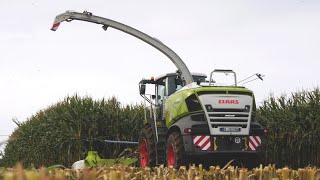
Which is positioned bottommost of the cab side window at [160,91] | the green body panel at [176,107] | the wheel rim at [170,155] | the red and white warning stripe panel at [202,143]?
the wheel rim at [170,155]

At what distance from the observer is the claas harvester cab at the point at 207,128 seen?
10023 millimetres

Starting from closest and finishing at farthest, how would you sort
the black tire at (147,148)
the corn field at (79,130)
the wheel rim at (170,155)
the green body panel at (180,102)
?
1. the wheel rim at (170,155)
2. the green body panel at (180,102)
3. the black tire at (147,148)
4. the corn field at (79,130)

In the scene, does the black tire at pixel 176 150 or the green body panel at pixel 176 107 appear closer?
the black tire at pixel 176 150

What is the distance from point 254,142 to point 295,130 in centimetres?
535

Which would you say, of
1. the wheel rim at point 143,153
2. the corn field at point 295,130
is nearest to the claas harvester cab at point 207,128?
the wheel rim at point 143,153

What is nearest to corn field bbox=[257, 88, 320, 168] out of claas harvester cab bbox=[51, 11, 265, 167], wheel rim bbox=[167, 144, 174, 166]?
claas harvester cab bbox=[51, 11, 265, 167]

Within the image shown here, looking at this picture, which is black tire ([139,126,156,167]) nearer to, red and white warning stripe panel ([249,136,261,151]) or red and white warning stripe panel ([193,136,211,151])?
red and white warning stripe panel ([193,136,211,151])

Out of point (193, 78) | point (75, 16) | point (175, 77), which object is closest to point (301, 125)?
point (193, 78)

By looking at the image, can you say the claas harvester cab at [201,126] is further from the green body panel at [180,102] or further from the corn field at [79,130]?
the corn field at [79,130]

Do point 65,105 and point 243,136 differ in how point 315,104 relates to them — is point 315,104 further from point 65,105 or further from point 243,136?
point 65,105

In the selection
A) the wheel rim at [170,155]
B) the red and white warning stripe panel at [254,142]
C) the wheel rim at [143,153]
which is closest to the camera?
the red and white warning stripe panel at [254,142]

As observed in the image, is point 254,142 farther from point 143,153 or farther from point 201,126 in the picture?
point 143,153

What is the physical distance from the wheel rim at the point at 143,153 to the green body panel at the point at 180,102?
1.04 meters

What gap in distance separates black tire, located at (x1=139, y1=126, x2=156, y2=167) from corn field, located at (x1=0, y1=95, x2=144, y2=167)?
6045 mm
